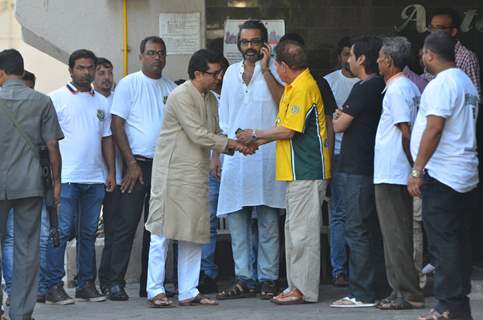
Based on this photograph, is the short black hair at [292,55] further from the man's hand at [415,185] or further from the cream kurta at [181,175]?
the man's hand at [415,185]

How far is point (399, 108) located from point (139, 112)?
233cm

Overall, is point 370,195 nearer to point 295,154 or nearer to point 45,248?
point 295,154

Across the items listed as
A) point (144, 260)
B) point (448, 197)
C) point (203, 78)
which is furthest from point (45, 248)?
point (448, 197)

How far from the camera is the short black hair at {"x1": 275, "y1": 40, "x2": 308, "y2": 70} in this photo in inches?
361

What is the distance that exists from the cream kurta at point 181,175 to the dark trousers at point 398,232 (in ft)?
4.37

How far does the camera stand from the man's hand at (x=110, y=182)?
9.80 metres

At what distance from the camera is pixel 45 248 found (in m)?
9.50

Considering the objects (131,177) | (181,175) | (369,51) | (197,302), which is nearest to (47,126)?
(181,175)

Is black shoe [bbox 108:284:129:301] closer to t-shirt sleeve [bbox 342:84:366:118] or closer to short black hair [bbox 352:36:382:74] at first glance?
t-shirt sleeve [bbox 342:84:366:118]

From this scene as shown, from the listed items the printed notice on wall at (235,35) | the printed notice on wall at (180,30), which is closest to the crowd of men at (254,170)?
the printed notice on wall at (180,30)

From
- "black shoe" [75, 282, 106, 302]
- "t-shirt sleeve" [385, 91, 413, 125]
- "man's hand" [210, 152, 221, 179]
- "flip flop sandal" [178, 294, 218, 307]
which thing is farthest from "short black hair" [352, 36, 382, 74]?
"black shoe" [75, 282, 106, 302]

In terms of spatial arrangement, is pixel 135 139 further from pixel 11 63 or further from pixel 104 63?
pixel 11 63

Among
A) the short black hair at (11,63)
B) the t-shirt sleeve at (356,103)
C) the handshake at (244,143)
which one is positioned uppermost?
the short black hair at (11,63)

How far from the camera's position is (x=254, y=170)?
960 cm
